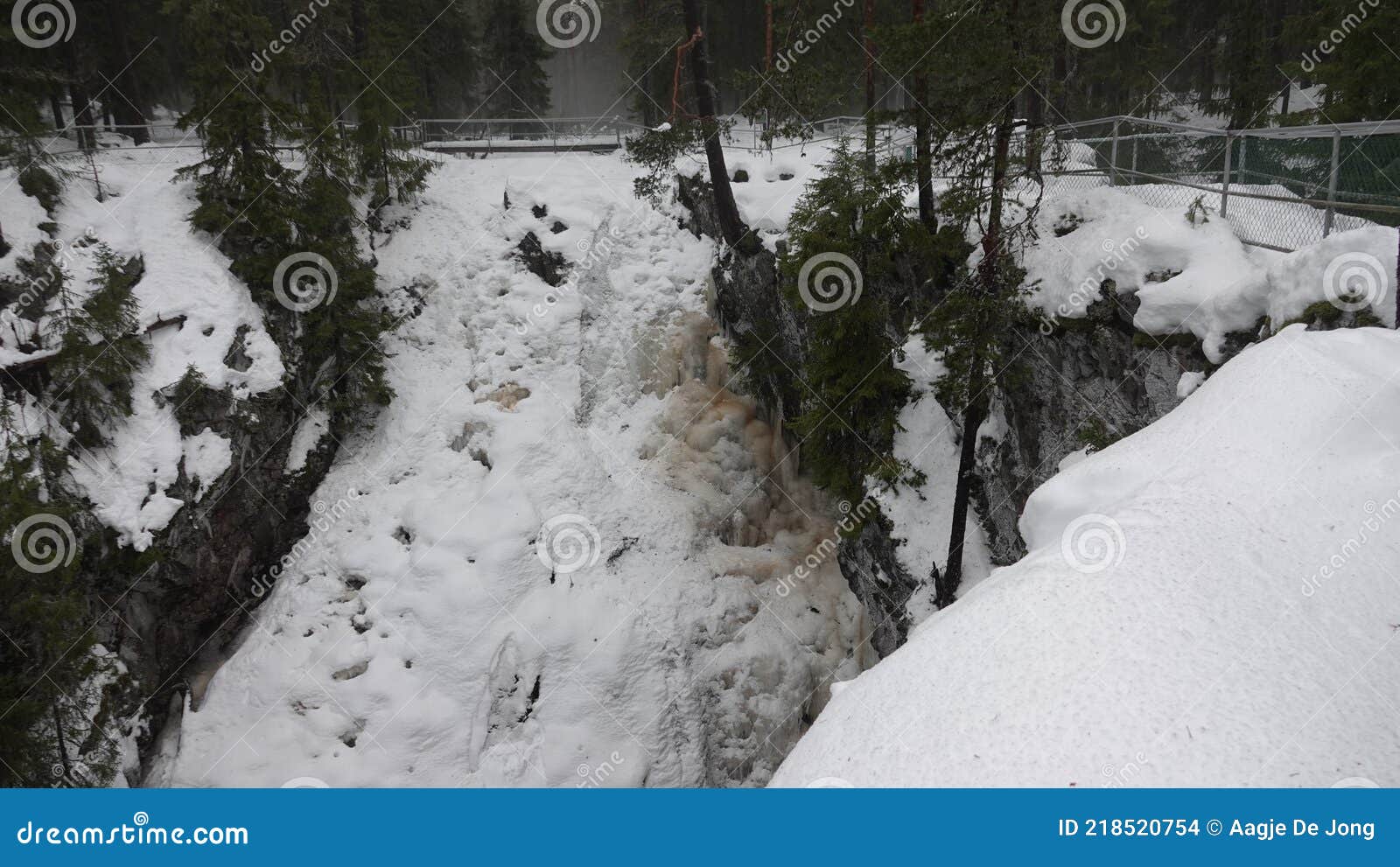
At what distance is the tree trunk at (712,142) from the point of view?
1560 centimetres

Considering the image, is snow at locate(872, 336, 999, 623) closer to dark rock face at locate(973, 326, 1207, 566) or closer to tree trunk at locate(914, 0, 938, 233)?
dark rock face at locate(973, 326, 1207, 566)

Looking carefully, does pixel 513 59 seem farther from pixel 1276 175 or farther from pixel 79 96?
pixel 1276 175

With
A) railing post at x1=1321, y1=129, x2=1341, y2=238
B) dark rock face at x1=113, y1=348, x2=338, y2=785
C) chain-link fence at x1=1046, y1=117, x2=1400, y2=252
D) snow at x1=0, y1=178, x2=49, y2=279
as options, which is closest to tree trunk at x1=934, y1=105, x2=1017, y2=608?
chain-link fence at x1=1046, y1=117, x2=1400, y2=252

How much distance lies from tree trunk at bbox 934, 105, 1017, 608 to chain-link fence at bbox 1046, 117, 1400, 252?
2.32ft

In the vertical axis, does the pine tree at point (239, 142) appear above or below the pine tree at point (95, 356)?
above

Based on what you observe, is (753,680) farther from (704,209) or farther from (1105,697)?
(704,209)

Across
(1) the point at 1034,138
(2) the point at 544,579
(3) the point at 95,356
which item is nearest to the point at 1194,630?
(1) the point at 1034,138

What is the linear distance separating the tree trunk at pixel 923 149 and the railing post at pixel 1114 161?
3011mm

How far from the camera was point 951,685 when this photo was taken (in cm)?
490

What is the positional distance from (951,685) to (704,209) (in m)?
15.0

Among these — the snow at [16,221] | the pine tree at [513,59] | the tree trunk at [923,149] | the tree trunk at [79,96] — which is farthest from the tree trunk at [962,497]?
the pine tree at [513,59]

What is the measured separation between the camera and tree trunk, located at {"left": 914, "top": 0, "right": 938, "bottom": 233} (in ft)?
35.0

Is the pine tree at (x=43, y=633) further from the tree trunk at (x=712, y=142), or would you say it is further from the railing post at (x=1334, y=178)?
the railing post at (x=1334, y=178)

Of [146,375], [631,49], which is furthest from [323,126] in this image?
[631,49]
